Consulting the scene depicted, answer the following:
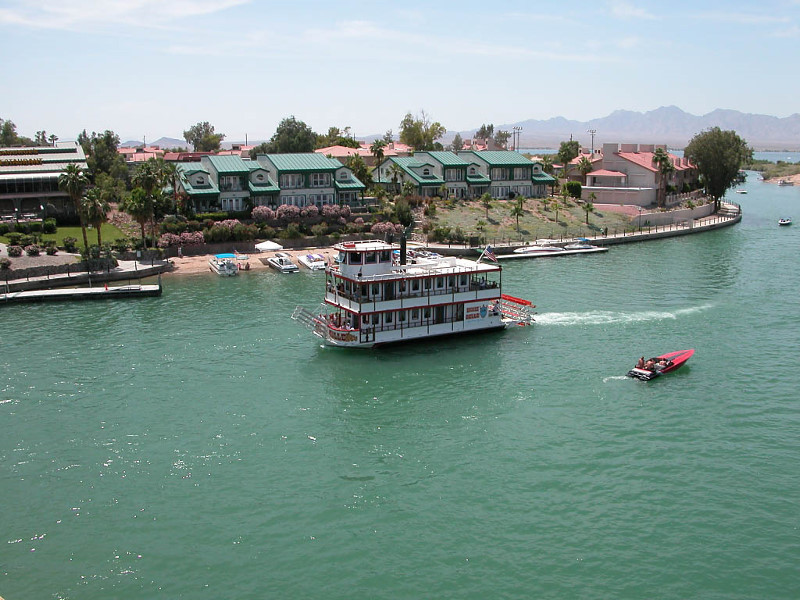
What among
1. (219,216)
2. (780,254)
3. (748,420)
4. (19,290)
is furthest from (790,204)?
(19,290)

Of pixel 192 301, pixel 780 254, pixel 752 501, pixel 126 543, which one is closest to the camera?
pixel 126 543

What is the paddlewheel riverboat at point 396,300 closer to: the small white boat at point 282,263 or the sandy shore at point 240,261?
the small white boat at point 282,263

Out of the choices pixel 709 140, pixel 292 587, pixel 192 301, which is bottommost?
pixel 292 587

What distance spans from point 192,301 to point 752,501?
179 ft

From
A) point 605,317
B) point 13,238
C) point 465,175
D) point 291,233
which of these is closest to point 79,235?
point 13,238

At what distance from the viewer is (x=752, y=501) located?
114 feet

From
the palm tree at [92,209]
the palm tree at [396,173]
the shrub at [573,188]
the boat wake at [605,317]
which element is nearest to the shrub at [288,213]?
the palm tree at [396,173]

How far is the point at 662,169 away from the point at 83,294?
107192 mm

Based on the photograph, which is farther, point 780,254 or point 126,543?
point 780,254

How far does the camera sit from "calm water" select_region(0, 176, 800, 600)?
98.6 feet

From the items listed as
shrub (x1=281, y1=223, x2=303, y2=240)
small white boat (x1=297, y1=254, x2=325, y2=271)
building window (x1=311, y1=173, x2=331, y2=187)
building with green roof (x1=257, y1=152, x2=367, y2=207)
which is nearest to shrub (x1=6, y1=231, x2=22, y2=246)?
shrub (x1=281, y1=223, x2=303, y2=240)

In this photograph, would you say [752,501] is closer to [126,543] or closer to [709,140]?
[126,543]

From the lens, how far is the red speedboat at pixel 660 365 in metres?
50.2

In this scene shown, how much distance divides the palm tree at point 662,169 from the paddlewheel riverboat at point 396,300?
290 feet
